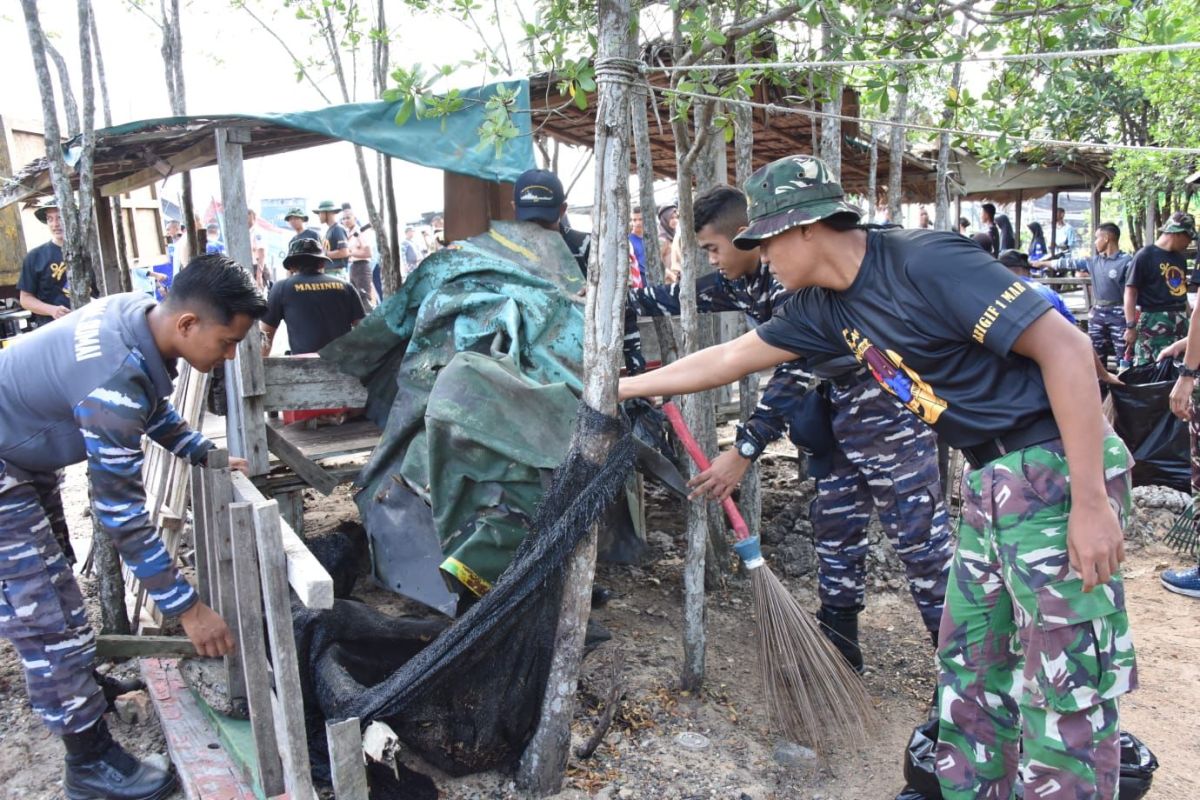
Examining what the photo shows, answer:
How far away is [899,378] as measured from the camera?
231 centimetres

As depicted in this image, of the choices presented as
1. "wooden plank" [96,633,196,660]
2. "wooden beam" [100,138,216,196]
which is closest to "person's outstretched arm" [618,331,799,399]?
"wooden plank" [96,633,196,660]

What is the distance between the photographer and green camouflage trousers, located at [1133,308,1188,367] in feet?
26.1

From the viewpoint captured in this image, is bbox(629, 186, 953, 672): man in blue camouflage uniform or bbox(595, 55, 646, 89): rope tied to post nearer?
bbox(595, 55, 646, 89): rope tied to post

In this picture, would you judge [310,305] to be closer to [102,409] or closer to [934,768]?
[102,409]

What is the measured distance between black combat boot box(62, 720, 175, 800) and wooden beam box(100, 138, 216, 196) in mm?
3234

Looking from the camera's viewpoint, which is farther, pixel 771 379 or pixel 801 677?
pixel 771 379

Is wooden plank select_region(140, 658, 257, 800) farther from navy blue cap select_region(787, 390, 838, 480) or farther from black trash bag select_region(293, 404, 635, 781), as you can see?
navy blue cap select_region(787, 390, 838, 480)

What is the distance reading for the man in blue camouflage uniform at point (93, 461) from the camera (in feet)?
8.29

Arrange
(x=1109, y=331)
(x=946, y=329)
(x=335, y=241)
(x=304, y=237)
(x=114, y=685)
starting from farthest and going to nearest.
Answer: (x=335, y=241), (x=1109, y=331), (x=304, y=237), (x=114, y=685), (x=946, y=329)

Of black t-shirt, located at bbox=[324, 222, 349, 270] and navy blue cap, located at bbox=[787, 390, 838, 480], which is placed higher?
black t-shirt, located at bbox=[324, 222, 349, 270]

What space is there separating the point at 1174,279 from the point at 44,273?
9.74 m

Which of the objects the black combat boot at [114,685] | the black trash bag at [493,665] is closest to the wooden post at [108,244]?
the black combat boot at [114,685]

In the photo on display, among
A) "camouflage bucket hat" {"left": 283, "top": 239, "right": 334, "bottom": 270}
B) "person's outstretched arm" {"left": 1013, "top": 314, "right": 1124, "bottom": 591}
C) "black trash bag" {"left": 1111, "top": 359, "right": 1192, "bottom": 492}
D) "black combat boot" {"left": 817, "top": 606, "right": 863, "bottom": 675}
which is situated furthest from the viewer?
"camouflage bucket hat" {"left": 283, "top": 239, "right": 334, "bottom": 270}

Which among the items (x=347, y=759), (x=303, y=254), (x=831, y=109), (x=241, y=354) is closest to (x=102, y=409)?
(x=347, y=759)
